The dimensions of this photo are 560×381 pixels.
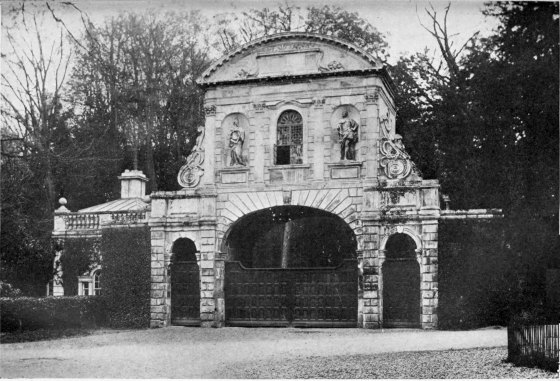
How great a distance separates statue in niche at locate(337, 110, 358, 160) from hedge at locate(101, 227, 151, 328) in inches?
281

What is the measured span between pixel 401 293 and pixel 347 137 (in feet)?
16.8

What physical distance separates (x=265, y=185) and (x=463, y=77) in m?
A: 8.57

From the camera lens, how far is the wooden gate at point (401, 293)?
2384 centimetres

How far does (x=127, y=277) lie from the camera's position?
85.9 feet

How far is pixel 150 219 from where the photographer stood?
1030 inches

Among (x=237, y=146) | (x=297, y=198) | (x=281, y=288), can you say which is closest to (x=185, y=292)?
(x=281, y=288)

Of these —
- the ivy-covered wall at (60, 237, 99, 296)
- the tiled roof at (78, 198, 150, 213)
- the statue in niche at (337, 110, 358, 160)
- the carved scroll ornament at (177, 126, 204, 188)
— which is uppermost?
the statue in niche at (337, 110, 358, 160)

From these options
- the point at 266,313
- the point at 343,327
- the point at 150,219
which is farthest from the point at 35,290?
the point at 343,327

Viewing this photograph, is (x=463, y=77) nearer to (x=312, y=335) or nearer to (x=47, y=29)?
(x=312, y=335)

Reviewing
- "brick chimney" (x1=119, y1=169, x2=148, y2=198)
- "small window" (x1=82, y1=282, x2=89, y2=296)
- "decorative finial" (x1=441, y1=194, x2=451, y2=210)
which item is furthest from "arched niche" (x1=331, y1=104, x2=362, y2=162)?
"brick chimney" (x1=119, y1=169, x2=148, y2=198)

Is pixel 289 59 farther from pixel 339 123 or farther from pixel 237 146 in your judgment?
pixel 237 146

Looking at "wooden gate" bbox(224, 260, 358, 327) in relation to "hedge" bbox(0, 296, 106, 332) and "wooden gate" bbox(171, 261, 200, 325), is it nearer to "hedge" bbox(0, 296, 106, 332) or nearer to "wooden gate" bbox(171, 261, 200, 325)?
"wooden gate" bbox(171, 261, 200, 325)

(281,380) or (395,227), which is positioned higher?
(395,227)

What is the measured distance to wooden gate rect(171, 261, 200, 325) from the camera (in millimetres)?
25734
